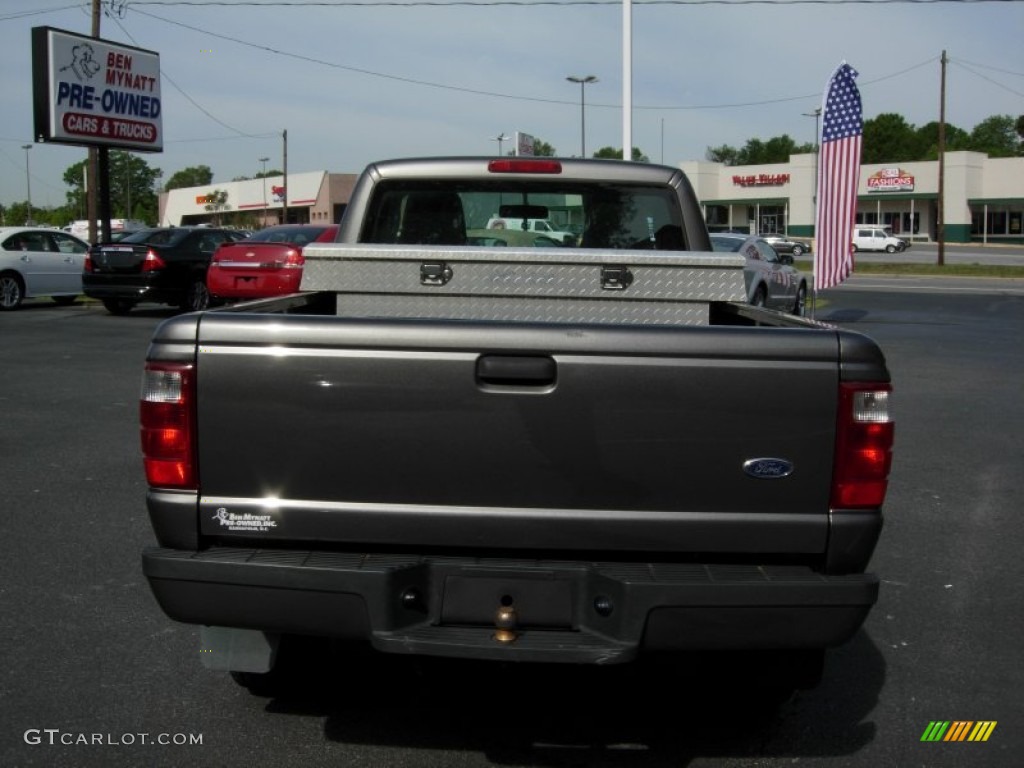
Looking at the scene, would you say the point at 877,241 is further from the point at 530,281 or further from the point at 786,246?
the point at 530,281

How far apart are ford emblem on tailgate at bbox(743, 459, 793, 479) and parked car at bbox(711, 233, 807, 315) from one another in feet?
47.2

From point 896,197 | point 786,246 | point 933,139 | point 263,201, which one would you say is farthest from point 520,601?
point 933,139

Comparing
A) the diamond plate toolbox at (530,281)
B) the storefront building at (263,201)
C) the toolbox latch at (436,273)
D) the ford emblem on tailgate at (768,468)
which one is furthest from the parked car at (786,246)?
the storefront building at (263,201)

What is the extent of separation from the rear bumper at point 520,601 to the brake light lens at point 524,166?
227 cm

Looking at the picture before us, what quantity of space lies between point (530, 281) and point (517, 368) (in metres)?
1.28

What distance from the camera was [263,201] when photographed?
8906 centimetres

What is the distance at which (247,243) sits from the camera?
17750 mm

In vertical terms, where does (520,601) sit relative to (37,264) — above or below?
below

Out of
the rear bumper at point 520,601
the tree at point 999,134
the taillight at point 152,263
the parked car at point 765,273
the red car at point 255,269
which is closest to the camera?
the rear bumper at point 520,601

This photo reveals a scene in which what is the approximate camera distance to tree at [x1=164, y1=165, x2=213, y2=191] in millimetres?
163125

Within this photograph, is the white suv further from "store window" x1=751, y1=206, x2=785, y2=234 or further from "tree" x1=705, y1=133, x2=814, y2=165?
"tree" x1=705, y1=133, x2=814, y2=165

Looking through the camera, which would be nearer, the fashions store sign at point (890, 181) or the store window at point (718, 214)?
the fashions store sign at point (890, 181)

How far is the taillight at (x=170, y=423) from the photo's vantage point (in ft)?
10.0

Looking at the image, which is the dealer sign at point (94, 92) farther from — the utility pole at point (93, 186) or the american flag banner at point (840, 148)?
the american flag banner at point (840, 148)
